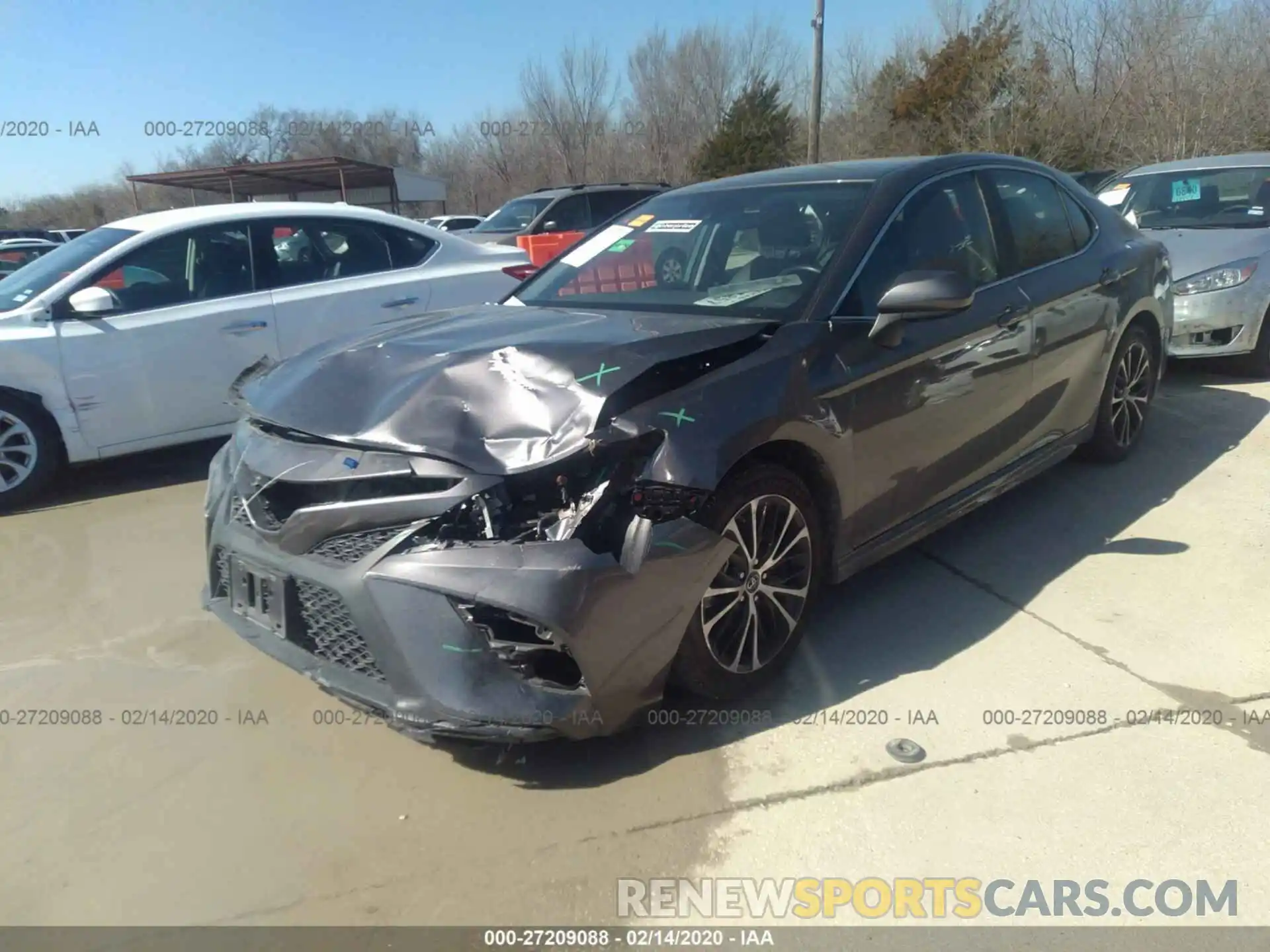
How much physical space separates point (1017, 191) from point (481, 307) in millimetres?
2516

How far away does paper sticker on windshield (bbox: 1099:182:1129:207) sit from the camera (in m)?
8.30

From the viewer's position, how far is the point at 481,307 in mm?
3828

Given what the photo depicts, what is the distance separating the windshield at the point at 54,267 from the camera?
538 cm

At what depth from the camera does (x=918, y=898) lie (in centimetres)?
230

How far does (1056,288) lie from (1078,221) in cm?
68

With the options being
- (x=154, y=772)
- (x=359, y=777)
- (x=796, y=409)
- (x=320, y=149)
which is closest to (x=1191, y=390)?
(x=796, y=409)

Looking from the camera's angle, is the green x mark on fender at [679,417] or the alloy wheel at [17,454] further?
the alloy wheel at [17,454]

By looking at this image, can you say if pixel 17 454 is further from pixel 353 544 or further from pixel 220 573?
pixel 353 544

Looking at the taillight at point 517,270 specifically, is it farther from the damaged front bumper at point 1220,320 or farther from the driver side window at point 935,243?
the damaged front bumper at point 1220,320

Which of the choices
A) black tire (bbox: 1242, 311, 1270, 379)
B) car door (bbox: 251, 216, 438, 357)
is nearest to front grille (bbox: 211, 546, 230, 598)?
car door (bbox: 251, 216, 438, 357)

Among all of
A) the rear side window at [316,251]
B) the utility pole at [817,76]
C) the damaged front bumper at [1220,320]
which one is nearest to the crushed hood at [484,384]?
the rear side window at [316,251]

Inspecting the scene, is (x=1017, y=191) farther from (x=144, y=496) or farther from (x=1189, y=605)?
(x=144, y=496)

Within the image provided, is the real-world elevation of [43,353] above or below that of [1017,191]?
below

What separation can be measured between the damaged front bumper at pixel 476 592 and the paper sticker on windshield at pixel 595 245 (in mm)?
1799
